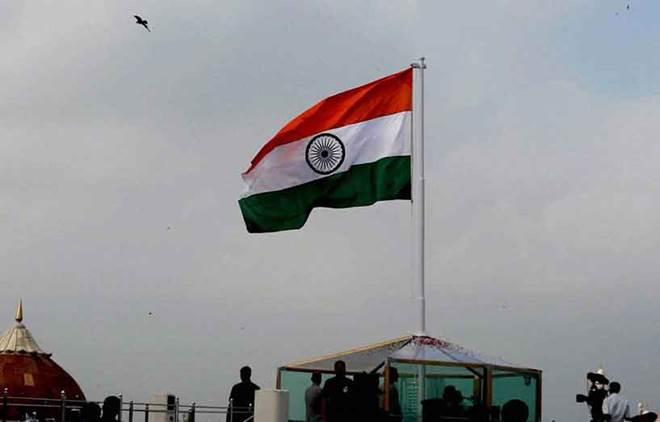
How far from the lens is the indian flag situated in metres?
21.6

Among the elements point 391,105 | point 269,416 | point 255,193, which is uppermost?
point 391,105

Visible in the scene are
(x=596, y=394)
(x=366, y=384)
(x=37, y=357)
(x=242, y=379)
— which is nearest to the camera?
(x=366, y=384)

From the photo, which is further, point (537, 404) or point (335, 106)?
point (335, 106)

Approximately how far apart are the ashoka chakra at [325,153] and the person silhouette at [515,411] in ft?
17.5

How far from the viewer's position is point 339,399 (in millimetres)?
17875

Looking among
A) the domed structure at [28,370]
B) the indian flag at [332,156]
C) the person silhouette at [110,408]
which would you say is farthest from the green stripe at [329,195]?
the domed structure at [28,370]

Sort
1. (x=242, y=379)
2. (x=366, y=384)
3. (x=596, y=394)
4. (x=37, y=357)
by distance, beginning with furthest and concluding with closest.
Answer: (x=37, y=357)
(x=242, y=379)
(x=596, y=394)
(x=366, y=384)

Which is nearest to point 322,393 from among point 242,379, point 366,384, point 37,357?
point 366,384

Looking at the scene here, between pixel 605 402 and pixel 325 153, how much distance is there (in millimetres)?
6146

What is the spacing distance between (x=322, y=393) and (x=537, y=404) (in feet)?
10.4

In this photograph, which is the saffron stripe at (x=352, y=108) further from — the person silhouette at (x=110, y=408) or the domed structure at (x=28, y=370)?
the domed structure at (x=28, y=370)

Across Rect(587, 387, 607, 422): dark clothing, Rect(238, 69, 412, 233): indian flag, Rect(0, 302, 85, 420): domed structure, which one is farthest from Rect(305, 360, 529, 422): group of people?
Rect(0, 302, 85, 420): domed structure

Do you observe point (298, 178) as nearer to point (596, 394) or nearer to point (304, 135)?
point (304, 135)

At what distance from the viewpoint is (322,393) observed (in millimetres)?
18391
